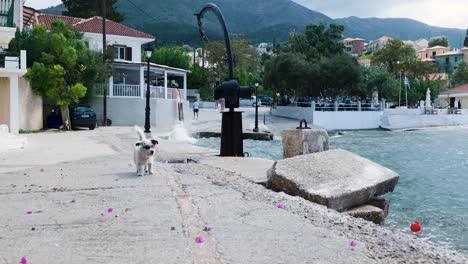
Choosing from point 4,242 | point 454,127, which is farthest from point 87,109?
point 454,127

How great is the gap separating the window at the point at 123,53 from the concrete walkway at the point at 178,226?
32.7 m

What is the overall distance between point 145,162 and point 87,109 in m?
21.9

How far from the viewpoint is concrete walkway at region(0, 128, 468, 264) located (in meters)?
4.93

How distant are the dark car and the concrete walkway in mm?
20687

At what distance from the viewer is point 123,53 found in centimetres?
4234

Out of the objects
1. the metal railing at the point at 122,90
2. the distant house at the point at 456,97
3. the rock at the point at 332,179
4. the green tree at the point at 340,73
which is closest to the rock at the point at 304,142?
the rock at the point at 332,179

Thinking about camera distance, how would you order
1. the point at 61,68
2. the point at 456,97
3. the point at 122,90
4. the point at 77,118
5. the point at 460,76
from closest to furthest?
the point at 61,68 → the point at 77,118 → the point at 122,90 → the point at 456,97 → the point at 460,76

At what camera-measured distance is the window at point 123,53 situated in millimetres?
41875

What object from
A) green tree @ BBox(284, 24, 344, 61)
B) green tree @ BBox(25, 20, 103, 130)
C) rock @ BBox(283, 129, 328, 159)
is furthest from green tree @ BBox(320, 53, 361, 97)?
rock @ BBox(283, 129, 328, 159)

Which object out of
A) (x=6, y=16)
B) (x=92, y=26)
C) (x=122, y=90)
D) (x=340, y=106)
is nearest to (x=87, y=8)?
(x=92, y=26)

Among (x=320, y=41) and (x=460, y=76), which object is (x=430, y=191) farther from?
(x=460, y=76)

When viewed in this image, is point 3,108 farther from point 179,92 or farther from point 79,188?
point 179,92

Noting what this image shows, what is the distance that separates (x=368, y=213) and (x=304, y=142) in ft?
14.3

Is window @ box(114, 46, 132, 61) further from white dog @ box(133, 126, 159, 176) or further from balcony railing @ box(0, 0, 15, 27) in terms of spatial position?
white dog @ box(133, 126, 159, 176)
